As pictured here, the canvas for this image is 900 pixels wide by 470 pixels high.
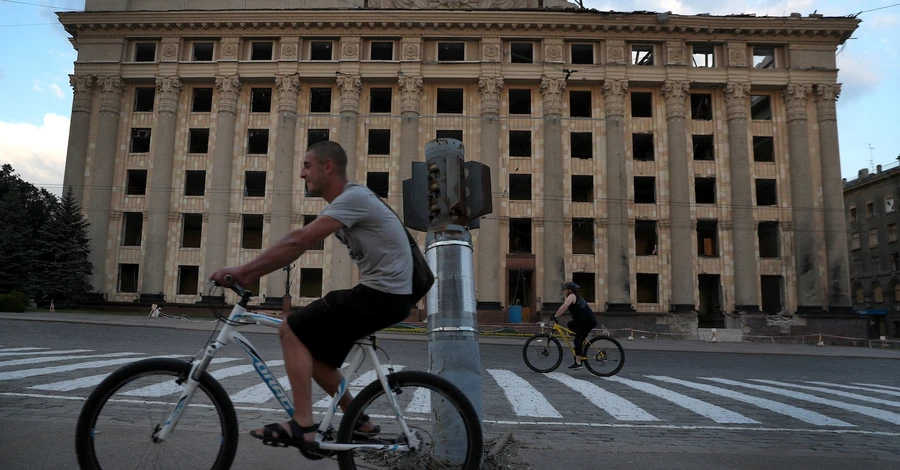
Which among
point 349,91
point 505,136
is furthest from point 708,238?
point 349,91

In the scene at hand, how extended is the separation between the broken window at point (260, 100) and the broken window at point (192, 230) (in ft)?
A: 27.4

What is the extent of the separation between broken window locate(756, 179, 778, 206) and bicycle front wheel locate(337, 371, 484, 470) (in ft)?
132

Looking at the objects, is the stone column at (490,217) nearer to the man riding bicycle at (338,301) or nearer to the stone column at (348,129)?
the stone column at (348,129)

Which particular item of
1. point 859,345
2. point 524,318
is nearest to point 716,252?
point 859,345

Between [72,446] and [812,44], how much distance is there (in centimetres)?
4485

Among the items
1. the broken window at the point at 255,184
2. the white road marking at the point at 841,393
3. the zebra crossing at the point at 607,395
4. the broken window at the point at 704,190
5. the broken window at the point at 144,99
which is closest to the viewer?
the zebra crossing at the point at 607,395

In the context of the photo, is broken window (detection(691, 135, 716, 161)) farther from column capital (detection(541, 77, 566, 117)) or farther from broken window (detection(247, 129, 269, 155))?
broken window (detection(247, 129, 269, 155))

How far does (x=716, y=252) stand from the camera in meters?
37.8

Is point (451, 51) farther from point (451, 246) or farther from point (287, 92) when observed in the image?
point (451, 246)

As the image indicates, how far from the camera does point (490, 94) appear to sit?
125ft

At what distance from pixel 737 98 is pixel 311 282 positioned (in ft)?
100

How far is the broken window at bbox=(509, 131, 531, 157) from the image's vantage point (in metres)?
38.9

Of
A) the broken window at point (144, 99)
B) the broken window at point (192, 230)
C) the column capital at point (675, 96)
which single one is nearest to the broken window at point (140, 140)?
the broken window at point (144, 99)

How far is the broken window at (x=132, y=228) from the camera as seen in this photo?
127ft
